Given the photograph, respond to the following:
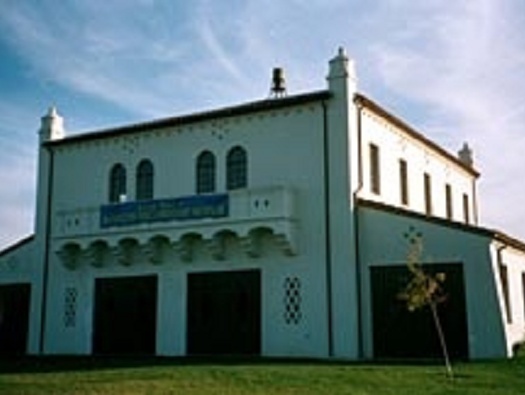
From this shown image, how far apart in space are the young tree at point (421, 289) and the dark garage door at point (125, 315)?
9760 mm

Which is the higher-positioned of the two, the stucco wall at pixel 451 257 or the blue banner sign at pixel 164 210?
the blue banner sign at pixel 164 210

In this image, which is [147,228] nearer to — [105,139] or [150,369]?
[105,139]

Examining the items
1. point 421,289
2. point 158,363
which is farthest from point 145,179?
point 421,289

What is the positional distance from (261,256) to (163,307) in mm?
4372

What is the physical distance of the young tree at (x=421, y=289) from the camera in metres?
20.4

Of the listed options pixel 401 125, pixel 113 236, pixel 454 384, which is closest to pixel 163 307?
pixel 113 236

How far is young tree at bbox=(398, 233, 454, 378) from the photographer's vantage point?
20375 millimetres

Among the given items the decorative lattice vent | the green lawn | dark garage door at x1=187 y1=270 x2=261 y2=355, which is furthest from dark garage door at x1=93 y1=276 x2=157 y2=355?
the green lawn

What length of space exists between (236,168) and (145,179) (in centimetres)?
407

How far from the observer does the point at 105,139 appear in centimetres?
3188

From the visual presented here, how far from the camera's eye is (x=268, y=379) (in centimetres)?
1839

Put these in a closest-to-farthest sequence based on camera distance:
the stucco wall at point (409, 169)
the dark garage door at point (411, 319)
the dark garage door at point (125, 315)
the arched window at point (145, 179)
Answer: the dark garage door at point (411, 319), the stucco wall at point (409, 169), the dark garage door at point (125, 315), the arched window at point (145, 179)

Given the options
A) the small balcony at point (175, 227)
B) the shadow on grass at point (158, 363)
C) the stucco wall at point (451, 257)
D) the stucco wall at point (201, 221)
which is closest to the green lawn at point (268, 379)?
the shadow on grass at point (158, 363)

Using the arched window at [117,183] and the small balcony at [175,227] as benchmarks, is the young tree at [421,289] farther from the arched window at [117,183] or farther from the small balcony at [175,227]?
the arched window at [117,183]
